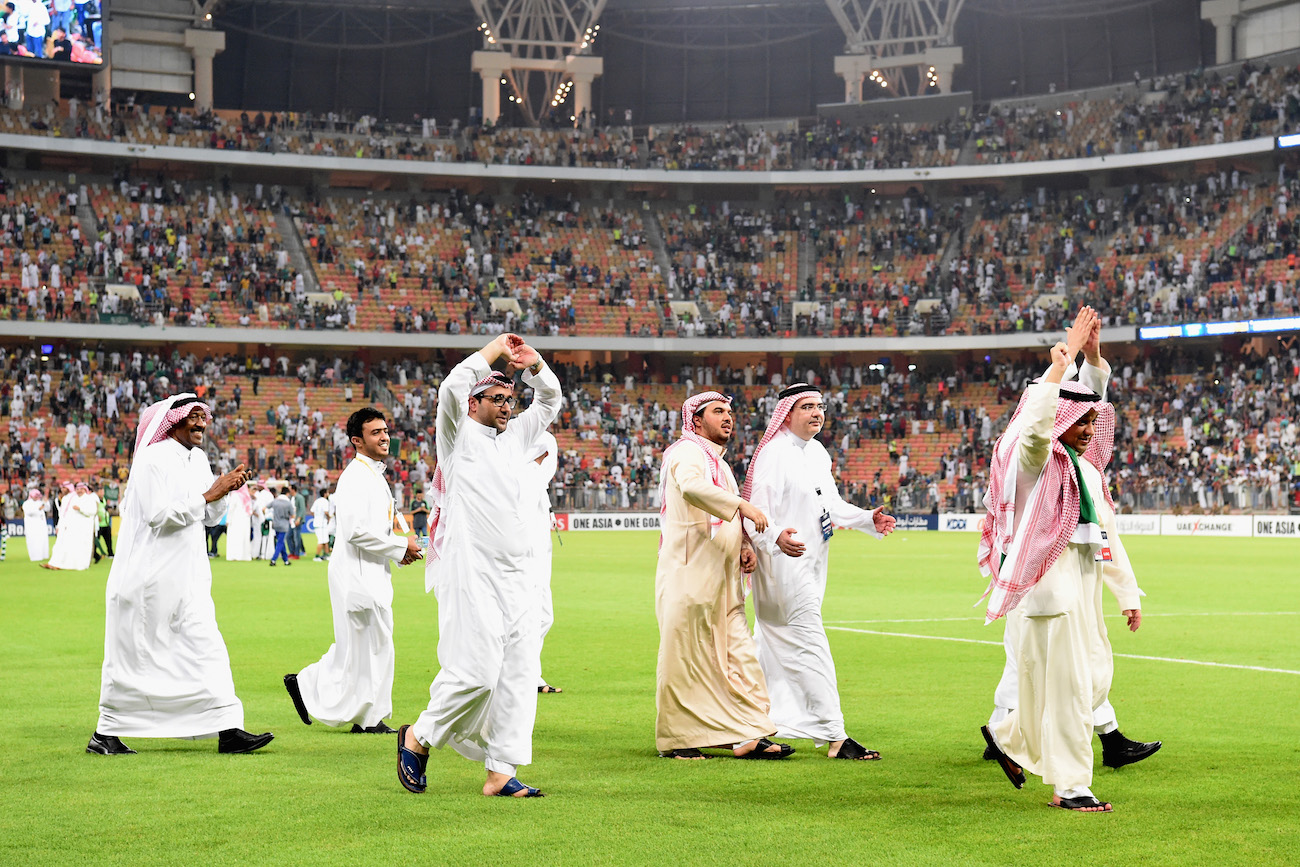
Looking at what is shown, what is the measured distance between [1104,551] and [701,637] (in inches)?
92.4

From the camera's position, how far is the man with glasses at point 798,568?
8.98 meters

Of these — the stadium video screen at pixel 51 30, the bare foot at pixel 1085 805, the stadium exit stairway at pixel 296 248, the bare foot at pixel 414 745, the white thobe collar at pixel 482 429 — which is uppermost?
the stadium video screen at pixel 51 30

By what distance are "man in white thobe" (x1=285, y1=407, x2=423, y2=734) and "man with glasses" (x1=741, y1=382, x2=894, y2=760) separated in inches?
95.0

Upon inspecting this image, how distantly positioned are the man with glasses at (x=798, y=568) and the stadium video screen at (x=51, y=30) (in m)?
47.9

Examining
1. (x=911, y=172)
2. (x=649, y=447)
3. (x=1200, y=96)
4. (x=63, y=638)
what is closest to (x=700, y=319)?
(x=649, y=447)

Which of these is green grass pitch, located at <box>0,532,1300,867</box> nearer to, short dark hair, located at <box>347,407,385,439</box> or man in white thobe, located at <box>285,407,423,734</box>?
man in white thobe, located at <box>285,407,423,734</box>

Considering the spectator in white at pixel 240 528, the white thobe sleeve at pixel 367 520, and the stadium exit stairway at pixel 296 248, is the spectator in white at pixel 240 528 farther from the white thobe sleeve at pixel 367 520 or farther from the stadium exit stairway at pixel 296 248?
the stadium exit stairway at pixel 296 248

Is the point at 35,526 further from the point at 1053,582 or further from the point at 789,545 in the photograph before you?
→ the point at 1053,582

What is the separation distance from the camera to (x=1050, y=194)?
196 ft


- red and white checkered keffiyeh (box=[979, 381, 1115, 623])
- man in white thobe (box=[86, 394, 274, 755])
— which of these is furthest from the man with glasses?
man in white thobe (box=[86, 394, 274, 755])

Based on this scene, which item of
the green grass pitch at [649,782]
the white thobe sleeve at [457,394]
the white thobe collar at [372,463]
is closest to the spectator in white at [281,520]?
the green grass pitch at [649,782]

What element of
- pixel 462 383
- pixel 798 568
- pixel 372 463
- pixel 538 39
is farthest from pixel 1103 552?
pixel 538 39

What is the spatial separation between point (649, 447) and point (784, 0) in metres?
24.2

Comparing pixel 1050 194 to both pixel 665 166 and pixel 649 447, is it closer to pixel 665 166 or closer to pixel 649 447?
pixel 665 166
